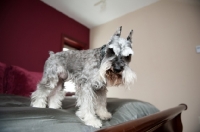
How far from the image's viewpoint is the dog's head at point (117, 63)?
1.20 meters

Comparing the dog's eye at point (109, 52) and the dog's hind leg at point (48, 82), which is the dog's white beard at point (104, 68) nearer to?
the dog's eye at point (109, 52)

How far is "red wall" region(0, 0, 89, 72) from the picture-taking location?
285 cm

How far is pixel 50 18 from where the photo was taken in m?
3.73

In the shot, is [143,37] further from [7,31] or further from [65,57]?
[7,31]

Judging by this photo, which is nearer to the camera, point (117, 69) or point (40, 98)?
point (117, 69)

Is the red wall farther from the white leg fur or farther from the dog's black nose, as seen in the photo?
the dog's black nose

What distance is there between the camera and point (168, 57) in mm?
3080

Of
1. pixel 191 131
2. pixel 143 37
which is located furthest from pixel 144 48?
pixel 191 131

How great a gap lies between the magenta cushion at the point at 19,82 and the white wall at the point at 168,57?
213 cm

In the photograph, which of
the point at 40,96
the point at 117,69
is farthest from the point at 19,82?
the point at 117,69

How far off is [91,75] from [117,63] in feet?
0.84

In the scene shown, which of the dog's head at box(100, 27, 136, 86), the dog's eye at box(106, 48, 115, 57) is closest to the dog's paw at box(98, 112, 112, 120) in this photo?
the dog's head at box(100, 27, 136, 86)

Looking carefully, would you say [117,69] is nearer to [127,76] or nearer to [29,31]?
[127,76]

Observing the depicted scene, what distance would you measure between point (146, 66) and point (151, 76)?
26 centimetres
